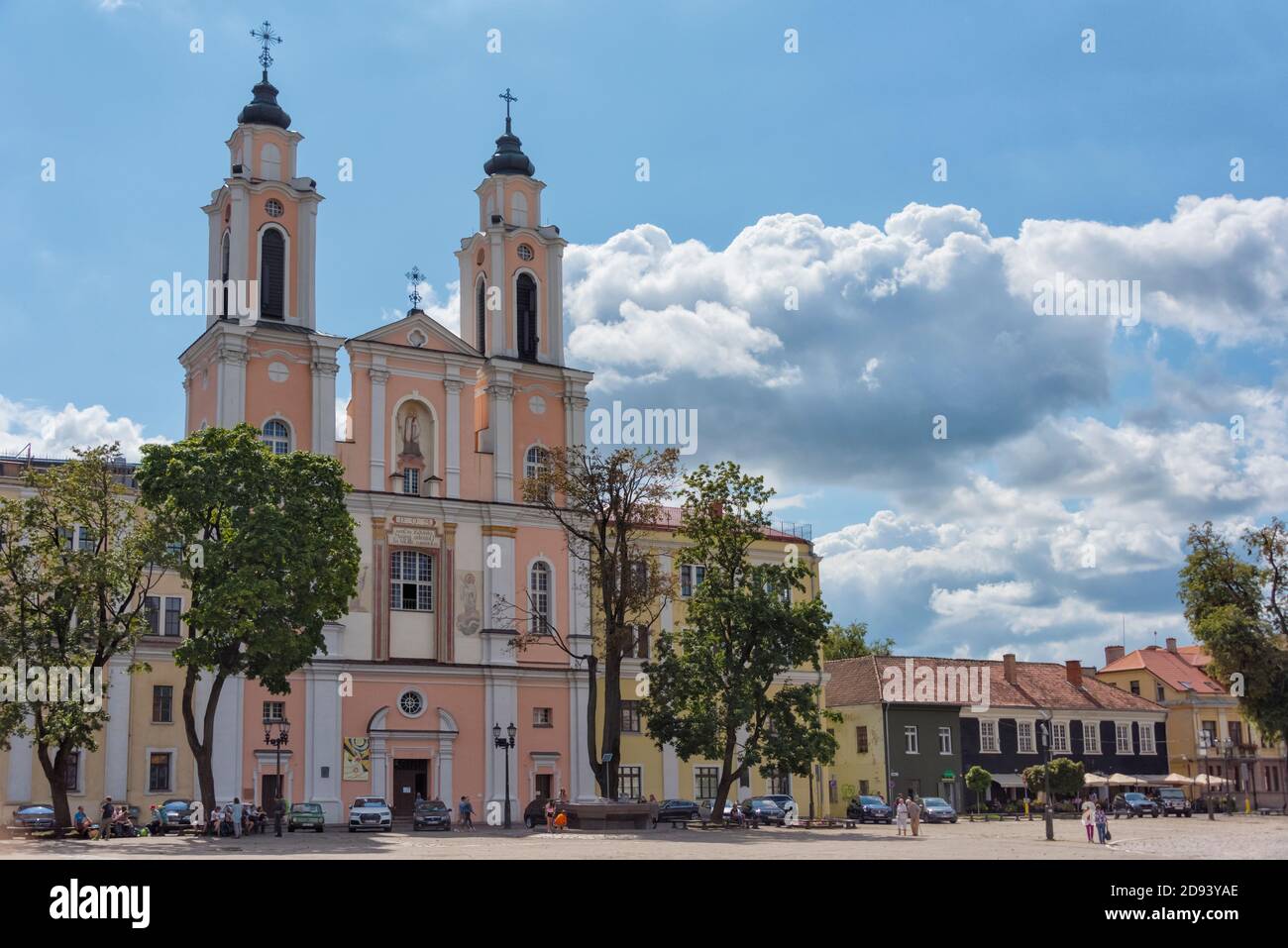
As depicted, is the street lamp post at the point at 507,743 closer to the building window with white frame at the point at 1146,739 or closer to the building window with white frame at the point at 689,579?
the building window with white frame at the point at 689,579

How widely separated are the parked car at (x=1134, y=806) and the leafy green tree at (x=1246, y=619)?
7194mm

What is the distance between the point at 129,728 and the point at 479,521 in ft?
52.5

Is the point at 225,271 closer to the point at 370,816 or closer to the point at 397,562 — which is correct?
the point at 397,562

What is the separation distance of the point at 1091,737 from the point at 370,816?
160 feet

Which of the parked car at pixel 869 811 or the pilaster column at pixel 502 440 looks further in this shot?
the parked car at pixel 869 811

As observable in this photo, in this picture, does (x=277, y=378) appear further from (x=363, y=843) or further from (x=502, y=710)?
(x=363, y=843)

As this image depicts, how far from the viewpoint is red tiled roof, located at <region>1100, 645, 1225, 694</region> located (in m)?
90.6

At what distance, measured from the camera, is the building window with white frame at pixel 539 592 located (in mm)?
61287

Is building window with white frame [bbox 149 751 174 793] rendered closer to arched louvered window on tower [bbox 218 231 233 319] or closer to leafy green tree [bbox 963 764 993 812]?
arched louvered window on tower [bbox 218 231 233 319]

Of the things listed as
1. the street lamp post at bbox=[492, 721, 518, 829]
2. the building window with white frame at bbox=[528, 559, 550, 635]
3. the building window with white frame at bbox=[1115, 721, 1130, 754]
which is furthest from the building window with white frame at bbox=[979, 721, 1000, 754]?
the street lamp post at bbox=[492, 721, 518, 829]

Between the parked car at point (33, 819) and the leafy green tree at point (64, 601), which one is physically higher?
the leafy green tree at point (64, 601)

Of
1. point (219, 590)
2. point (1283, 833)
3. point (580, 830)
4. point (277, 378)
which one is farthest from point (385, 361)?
point (1283, 833)

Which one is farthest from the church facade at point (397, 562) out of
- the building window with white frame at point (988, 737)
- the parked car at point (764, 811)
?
the building window with white frame at point (988, 737)

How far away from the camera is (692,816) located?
57312 millimetres
